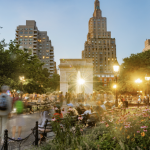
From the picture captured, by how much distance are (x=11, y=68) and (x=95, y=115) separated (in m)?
19.4

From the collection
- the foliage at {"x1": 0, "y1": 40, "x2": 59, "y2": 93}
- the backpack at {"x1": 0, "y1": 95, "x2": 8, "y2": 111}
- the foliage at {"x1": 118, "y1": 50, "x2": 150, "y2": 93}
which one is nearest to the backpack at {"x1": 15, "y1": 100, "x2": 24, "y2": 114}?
the backpack at {"x1": 0, "y1": 95, "x2": 8, "y2": 111}

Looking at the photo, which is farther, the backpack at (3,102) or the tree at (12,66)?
the tree at (12,66)

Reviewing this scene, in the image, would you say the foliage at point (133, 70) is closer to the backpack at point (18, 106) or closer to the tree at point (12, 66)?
the tree at point (12, 66)

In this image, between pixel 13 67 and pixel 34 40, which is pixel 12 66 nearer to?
pixel 13 67

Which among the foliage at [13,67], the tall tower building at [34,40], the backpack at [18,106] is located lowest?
the backpack at [18,106]

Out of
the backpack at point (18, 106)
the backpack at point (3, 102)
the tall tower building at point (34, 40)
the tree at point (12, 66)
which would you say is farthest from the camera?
the tall tower building at point (34, 40)

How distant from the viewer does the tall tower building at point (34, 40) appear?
96.9 meters

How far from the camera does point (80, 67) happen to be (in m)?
46.0

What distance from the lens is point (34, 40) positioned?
98.9 m

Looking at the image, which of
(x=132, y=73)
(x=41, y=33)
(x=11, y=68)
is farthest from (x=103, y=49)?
(x=11, y=68)

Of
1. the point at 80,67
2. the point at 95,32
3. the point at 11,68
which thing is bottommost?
the point at 11,68

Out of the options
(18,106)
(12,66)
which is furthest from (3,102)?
(12,66)

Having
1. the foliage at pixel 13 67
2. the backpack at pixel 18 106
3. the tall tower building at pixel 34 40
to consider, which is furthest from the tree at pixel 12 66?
the tall tower building at pixel 34 40

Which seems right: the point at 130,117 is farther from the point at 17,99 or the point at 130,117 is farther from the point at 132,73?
the point at 132,73
